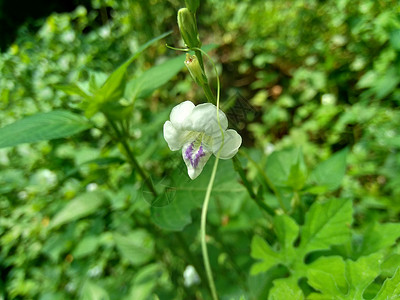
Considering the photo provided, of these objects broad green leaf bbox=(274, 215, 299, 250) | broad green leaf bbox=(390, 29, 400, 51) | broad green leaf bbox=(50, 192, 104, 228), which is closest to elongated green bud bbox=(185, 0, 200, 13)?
broad green leaf bbox=(274, 215, 299, 250)

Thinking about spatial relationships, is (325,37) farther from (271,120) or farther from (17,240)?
(17,240)

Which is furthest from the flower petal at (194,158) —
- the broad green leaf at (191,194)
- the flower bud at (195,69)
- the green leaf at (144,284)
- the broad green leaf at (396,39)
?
the green leaf at (144,284)

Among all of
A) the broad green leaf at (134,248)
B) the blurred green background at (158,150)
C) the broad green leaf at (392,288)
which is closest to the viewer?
the broad green leaf at (392,288)

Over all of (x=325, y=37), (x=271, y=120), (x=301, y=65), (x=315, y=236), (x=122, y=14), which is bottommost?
(x=271, y=120)

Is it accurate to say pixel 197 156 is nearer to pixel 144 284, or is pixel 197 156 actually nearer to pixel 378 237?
pixel 378 237

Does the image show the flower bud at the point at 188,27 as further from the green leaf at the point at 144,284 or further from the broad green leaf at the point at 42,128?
the green leaf at the point at 144,284

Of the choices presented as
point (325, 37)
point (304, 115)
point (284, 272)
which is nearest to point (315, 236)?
point (284, 272)

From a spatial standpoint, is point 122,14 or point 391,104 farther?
point 122,14

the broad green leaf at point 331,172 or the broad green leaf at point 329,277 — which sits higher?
the broad green leaf at point 329,277
